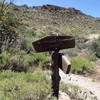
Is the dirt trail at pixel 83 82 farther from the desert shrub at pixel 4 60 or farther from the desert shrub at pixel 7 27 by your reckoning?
the desert shrub at pixel 7 27

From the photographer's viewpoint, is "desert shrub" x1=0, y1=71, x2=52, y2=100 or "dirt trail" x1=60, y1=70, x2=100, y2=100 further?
"dirt trail" x1=60, y1=70, x2=100, y2=100

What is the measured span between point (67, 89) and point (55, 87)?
1249 mm

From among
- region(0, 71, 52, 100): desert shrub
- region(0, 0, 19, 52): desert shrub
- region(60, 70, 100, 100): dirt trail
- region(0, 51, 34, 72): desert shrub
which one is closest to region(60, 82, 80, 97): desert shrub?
region(0, 71, 52, 100): desert shrub

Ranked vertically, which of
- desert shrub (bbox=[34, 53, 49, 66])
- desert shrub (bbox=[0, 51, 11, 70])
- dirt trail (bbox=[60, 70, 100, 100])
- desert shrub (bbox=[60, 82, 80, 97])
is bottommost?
dirt trail (bbox=[60, 70, 100, 100])

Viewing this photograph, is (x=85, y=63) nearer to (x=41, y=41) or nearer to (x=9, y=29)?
(x=9, y=29)

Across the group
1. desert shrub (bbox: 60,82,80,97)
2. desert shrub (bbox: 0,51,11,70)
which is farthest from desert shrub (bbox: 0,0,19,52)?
desert shrub (bbox: 60,82,80,97)

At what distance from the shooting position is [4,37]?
12.1m

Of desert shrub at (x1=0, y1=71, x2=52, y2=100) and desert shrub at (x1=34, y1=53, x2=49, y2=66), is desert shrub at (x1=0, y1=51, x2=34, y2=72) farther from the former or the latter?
desert shrub at (x1=0, y1=71, x2=52, y2=100)

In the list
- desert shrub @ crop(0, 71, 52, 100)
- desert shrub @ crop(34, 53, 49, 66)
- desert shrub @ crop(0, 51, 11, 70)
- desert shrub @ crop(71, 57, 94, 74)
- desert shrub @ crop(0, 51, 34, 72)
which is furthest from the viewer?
desert shrub @ crop(71, 57, 94, 74)

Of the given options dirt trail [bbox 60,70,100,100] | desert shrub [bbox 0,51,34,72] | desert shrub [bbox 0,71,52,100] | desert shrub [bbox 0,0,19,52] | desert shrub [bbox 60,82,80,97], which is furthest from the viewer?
desert shrub [bbox 0,0,19,52]

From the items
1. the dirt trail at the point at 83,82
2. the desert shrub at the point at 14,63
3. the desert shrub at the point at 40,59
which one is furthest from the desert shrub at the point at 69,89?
the desert shrub at the point at 40,59

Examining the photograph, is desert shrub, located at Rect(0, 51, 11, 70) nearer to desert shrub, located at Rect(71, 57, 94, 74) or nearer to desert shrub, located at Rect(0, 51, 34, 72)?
desert shrub, located at Rect(0, 51, 34, 72)

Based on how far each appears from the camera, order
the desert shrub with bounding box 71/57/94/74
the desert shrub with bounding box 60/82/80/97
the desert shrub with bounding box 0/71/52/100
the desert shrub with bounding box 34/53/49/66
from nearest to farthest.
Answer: the desert shrub with bounding box 0/71/52/100 < the desert shrub with bounding box 60/82/80/97 < the desert shrub with bounding box 34/53/49/66 < the desert shrub with bounding box 71/57/94/74

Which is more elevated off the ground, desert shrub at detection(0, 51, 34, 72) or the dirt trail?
desert shrub at detection(0, 51, 34, 72)
